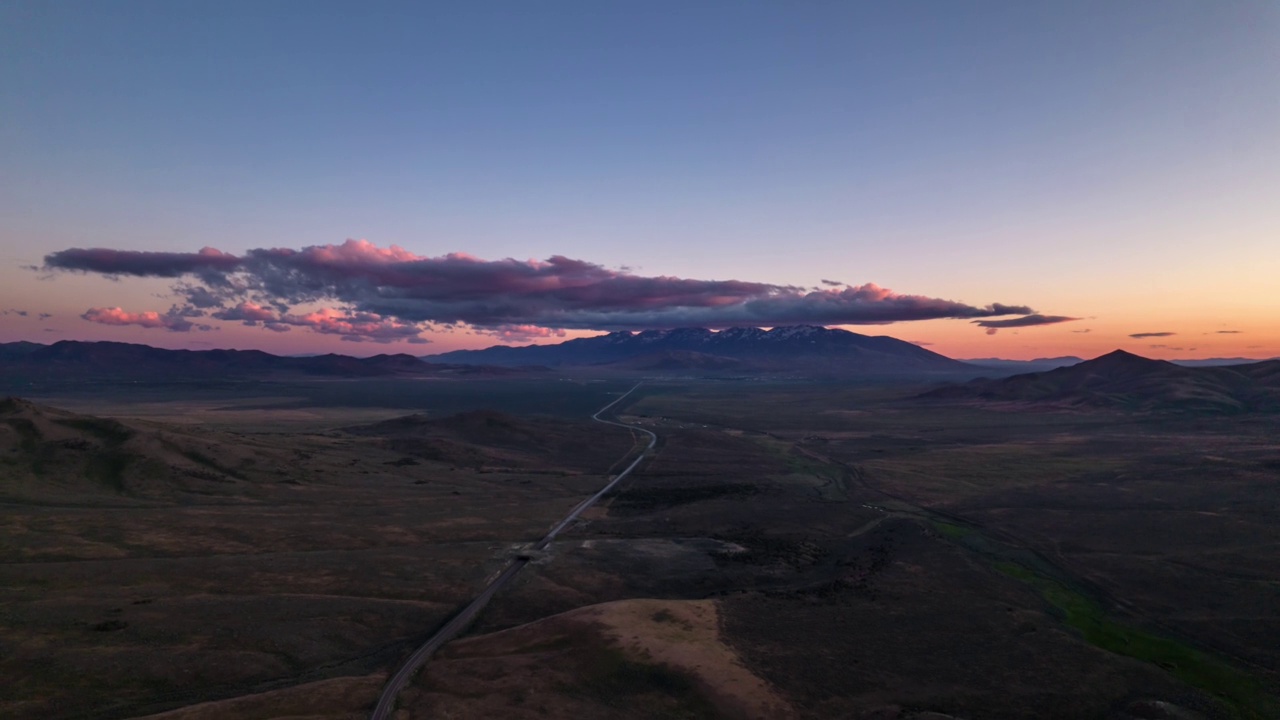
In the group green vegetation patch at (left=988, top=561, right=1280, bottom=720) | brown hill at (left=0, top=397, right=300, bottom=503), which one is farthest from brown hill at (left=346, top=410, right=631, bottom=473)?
green vegetation patch at (left=988, top=561, right=1280, bottom=720)

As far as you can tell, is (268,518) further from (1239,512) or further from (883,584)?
(1239,512)

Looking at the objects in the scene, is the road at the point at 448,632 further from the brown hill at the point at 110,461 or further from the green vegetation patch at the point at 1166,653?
the green vegetation patch at the point at 1166,653

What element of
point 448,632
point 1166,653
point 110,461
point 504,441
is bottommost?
point 504,441

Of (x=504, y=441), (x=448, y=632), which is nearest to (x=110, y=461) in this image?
(x=448, y=632)

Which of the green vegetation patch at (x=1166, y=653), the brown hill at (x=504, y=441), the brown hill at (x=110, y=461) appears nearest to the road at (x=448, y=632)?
the brown hill at (x=110, y=461)

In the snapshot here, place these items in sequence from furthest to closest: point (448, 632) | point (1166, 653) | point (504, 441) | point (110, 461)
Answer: point (504, 441)
point (110, 461)
point (448, 632)
point (1166, 653)

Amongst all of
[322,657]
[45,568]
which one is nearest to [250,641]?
[322,657]

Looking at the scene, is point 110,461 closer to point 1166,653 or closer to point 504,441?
point 504,441
